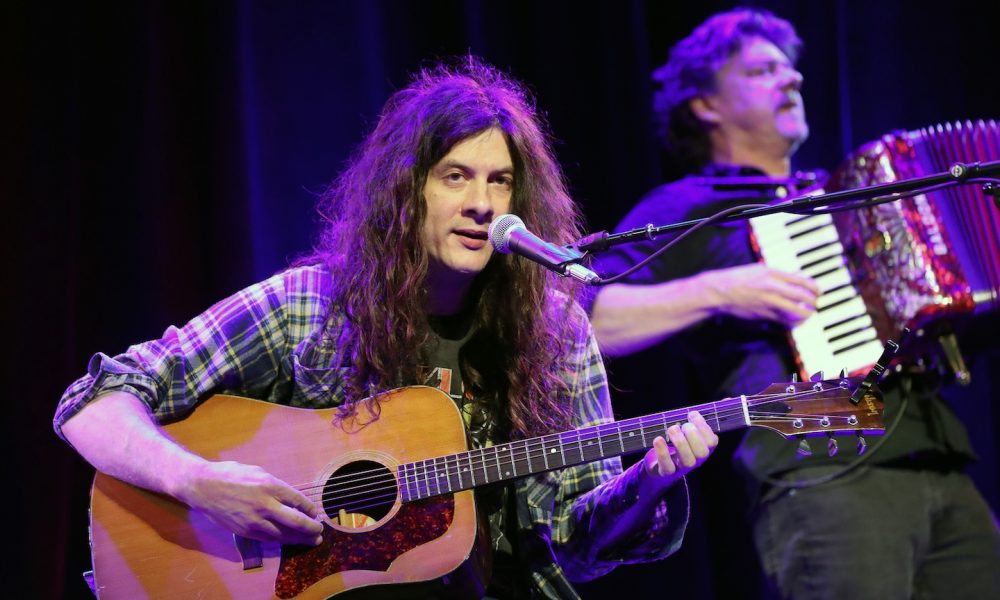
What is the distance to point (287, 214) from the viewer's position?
3564mm

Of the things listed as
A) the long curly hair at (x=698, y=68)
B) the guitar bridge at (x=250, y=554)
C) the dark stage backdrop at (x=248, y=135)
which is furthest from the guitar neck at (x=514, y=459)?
the long curly hair at (x=698, y=68)

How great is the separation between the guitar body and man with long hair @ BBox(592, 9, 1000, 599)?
1119 mm

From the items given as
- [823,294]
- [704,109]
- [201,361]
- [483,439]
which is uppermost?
[704,109]

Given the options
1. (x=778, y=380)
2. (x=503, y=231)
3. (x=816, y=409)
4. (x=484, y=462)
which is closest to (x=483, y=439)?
(x=484, y=462)

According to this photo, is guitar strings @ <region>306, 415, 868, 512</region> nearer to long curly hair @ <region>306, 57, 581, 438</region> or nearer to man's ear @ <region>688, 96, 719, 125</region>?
long curly hair @ <region>306, 57, 581, 438</region>

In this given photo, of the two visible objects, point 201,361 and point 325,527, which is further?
point 201,361

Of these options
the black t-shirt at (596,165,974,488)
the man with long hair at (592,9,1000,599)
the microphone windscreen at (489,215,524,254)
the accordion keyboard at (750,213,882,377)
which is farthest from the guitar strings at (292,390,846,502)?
the accordion keyboard at (750,213,882,377)

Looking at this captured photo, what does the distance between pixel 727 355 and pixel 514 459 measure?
4.22 feet

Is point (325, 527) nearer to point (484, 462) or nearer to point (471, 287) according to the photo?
point (484, 462)

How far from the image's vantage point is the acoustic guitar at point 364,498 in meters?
2.24

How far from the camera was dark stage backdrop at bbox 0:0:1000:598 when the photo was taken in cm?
306

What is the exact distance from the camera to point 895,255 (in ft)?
10.2

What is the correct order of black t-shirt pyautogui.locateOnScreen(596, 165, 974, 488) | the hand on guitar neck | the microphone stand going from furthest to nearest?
black t-shirt pyautogui.locateOnScreen(596, 165, 974, 488) → the hand on guitar neck → the microphone stand

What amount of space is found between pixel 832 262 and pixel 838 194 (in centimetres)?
156
